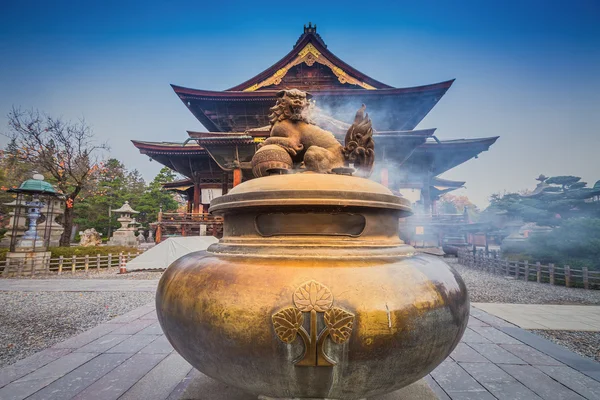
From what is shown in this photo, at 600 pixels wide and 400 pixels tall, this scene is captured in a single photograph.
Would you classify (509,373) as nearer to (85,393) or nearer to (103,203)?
(85,393)

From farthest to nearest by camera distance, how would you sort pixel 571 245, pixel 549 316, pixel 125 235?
pixel 125 235
pixel 571 245
pixel 549 316

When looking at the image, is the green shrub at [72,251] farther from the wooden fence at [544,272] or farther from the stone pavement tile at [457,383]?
the wooden fence at [544,272]

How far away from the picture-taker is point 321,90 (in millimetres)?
13117

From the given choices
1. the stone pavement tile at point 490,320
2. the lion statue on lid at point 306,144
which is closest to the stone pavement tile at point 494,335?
the stone pavement tile at point 490,320

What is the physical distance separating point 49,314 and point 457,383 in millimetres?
6641

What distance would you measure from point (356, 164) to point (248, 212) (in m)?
0.86

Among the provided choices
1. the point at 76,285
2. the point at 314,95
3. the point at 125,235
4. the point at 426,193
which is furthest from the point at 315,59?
the point at 125,235

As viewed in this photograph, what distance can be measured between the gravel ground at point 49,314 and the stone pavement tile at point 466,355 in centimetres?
469

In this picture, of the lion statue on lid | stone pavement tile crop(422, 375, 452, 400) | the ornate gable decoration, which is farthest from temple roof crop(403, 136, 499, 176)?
the lion statue on lid

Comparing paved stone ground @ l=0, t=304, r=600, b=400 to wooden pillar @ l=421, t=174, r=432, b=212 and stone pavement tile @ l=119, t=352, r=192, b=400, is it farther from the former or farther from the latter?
wooden pillar @ l=421, t=174, r=432, b=212

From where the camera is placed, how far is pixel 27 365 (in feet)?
8.52

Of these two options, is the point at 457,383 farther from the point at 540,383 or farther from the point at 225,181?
the point at 225,181

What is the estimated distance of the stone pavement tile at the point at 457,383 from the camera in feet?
6.93

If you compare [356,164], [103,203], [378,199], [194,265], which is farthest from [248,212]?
[103,203]
